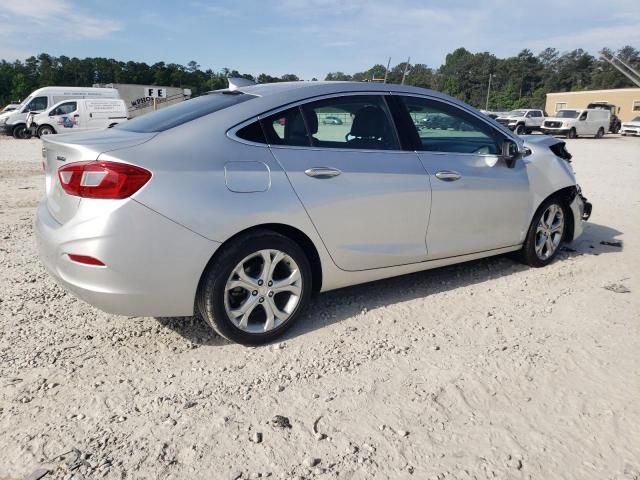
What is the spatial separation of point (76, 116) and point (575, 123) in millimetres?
28678

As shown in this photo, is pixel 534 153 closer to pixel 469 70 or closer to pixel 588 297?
pixel 588 297

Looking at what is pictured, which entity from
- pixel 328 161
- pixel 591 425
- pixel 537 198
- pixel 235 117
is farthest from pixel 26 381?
pixel 537 198

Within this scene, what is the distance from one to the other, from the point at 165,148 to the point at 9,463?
5.59 ft

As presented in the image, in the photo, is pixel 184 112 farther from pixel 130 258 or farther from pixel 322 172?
pixel 130 258

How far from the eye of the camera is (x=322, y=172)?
3.22 m

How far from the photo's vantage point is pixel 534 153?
A: 466 centimetres

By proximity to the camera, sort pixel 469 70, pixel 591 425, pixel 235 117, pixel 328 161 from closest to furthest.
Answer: pixel 591 425 → pixel 235 117 → pixel 328 161 → pixel 469 70

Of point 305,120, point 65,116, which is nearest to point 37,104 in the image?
point 65,116

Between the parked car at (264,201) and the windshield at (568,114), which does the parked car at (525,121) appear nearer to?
the windshield at (568,114)

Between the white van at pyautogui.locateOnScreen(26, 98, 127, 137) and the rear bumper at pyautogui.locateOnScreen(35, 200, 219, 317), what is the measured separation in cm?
2186

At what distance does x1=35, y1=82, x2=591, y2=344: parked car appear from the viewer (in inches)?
106

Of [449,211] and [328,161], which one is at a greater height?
[328,161]

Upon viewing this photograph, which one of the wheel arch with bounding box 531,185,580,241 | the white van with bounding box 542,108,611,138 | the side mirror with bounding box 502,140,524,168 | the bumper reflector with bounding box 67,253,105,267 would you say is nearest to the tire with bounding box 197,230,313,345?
A: the bumper reflector with bounding box 67,253,105,267

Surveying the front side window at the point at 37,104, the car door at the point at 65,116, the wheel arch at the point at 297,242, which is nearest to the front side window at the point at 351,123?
the wheel arch at the point at 297,242
